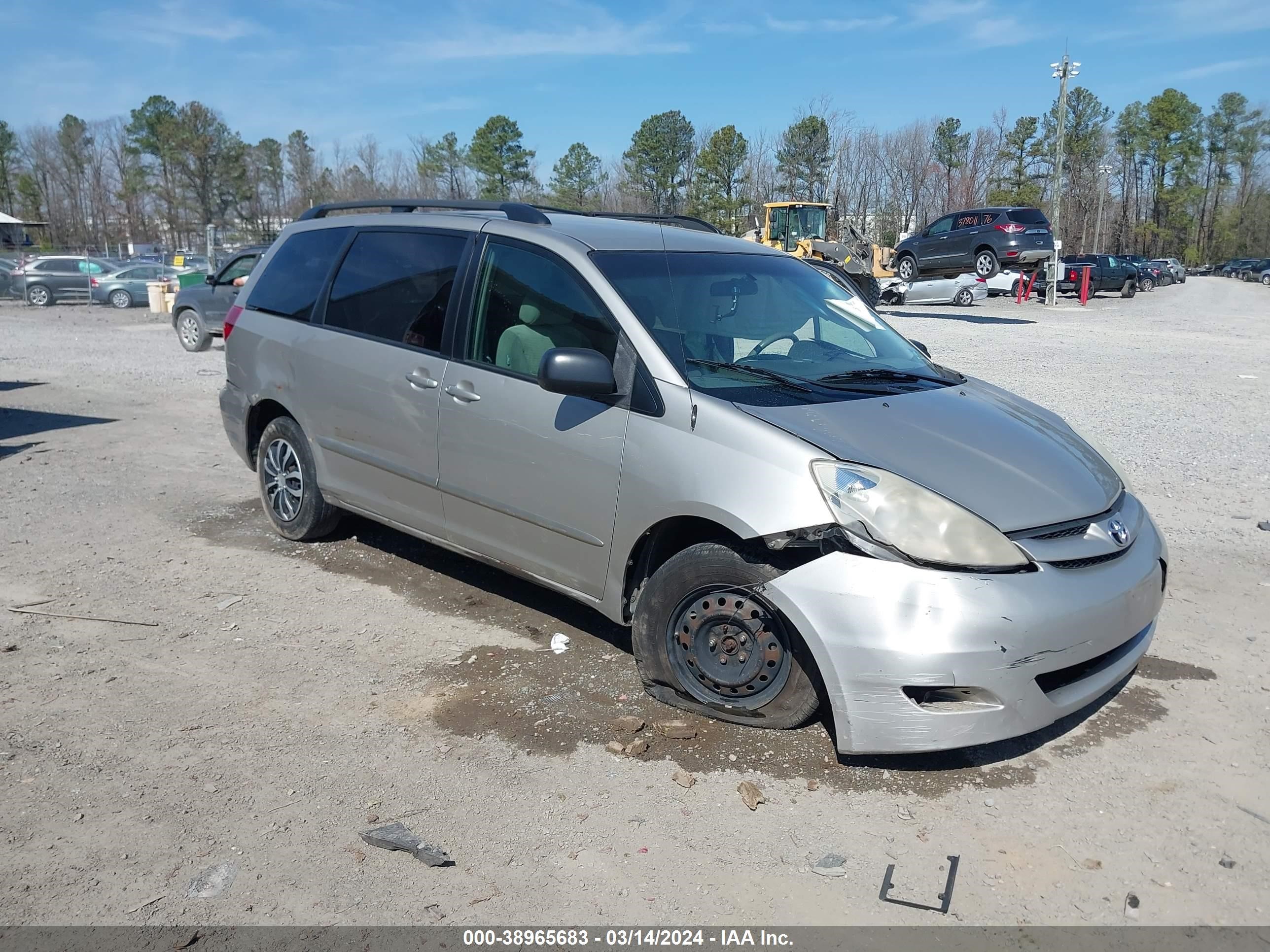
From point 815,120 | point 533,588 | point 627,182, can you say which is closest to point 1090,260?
point 815,120

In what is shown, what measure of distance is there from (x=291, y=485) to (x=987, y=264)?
81.8 ft

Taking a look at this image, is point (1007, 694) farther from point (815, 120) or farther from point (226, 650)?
point (815, 120)

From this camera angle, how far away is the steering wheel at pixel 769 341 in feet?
14.2

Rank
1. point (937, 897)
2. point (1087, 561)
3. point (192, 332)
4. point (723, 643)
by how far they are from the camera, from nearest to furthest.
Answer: point (937, 897) → point (1087, 561) → point (723, 643) → point (192, 332)

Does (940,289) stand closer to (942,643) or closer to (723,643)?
(723,643)

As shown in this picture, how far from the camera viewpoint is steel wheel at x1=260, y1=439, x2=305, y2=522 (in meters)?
5.92

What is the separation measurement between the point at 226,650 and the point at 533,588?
1.61 meters

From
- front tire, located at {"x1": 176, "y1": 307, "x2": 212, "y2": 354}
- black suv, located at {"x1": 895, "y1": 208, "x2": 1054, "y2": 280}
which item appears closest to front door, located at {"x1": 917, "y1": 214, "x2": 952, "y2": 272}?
black suv, located at {"x1": 895, "y1": 208, "x2": 1054, "y2": 280}

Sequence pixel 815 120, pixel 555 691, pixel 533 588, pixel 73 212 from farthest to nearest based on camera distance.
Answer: pixel 73 212 → pixel 815 120 → pixel 533 588 → pixel 555 691

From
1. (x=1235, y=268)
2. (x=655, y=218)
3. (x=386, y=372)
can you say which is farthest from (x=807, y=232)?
(x=1235, y=268)

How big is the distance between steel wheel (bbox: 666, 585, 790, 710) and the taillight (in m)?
3.87

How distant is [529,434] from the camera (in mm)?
4312

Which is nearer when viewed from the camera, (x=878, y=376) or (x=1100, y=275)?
(x=878, y=376)

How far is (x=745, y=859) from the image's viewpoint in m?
3.07
